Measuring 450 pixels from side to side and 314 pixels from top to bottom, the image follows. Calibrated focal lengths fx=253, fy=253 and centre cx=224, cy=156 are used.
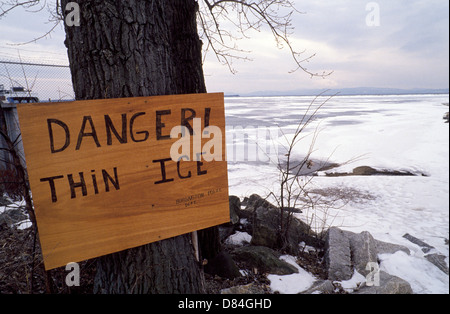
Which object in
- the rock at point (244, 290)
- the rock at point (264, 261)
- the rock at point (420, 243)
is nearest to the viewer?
the rock at point (244, 290)

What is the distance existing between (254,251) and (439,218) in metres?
4.08

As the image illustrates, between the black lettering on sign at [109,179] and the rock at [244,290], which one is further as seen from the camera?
the rock at [244,290]

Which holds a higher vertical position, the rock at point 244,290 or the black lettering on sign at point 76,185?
the black lettering on sign at point 76,185

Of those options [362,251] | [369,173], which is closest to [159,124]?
Answer: [362,251]

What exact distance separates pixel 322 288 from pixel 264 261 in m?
0.65

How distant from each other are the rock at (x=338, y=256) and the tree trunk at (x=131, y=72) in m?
1.84

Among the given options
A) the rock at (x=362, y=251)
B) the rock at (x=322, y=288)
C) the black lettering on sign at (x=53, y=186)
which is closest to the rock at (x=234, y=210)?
the rock at (x=322, y=288)

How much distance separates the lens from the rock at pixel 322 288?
2487mm

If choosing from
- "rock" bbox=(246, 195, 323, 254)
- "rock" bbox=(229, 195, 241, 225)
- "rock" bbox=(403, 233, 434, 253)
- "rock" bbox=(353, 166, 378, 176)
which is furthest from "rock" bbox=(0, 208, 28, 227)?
"rock" bbox=(353, 166, 378, 176)

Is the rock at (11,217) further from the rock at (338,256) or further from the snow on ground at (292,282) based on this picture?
the rock at (338,256)

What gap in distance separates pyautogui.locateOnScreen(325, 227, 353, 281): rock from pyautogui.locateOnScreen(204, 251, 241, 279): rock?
3.61 ft

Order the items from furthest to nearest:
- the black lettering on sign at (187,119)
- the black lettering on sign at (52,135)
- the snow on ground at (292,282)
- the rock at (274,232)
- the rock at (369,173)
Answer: the rock at (369,173), the rock at (274,232), the snow on ground at (292,282), the black lettering on sign at (187,119), the black lettering on sign at (52,135)

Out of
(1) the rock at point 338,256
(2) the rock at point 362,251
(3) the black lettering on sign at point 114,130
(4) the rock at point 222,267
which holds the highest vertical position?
(3) the black lettering on sign at point 114,130
